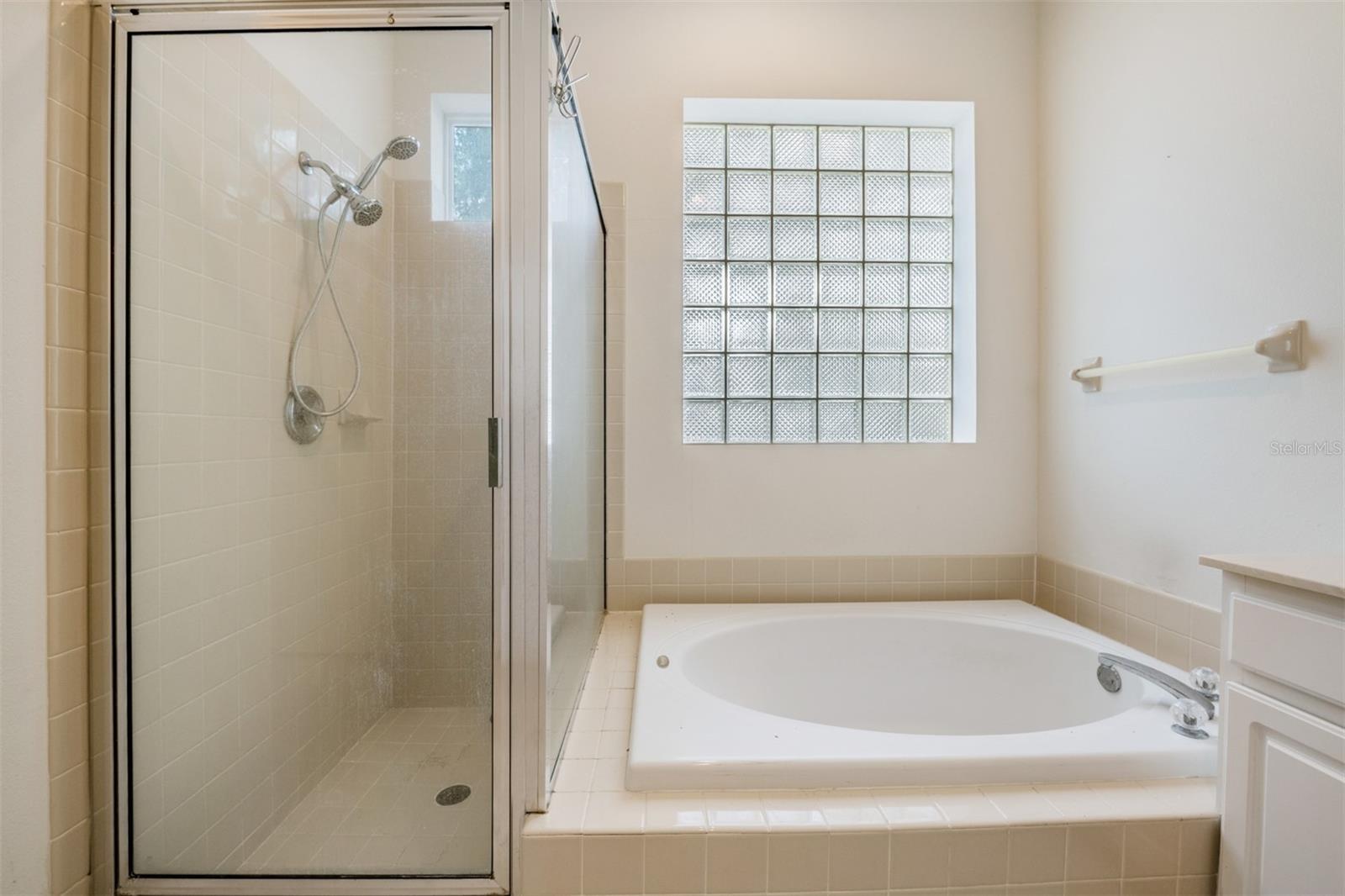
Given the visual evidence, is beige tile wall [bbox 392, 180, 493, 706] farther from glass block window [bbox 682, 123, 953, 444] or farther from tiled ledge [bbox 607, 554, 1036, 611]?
glass block window [bbox 682, 123, 953, 444]

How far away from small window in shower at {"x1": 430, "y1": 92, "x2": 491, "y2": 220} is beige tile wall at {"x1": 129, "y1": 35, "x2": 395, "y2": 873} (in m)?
0.15

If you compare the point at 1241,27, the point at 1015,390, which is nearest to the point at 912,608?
the point at 1015,390

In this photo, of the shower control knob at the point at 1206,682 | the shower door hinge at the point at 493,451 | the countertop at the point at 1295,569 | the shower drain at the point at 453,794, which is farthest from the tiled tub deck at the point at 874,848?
the shower door hinge at the point at 493,451

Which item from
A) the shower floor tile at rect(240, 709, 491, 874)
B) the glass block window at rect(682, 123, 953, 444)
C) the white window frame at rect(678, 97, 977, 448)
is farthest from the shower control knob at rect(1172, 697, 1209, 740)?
the shower floor tile at rect(240, 709, 491, 874)

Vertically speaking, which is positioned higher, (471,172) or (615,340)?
(471,172)

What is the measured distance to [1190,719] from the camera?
1156 mm

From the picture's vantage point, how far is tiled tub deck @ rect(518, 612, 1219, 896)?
959mm

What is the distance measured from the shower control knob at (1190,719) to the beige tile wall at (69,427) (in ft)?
6.47

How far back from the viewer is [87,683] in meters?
1.07

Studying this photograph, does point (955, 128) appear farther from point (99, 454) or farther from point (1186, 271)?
point (99, 454)

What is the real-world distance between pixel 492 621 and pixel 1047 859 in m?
0.98

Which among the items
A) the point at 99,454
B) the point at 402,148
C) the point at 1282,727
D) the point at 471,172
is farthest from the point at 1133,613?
the point at 99,454

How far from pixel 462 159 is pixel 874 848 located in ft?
4.31

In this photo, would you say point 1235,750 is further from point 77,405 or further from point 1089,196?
point 77,405
